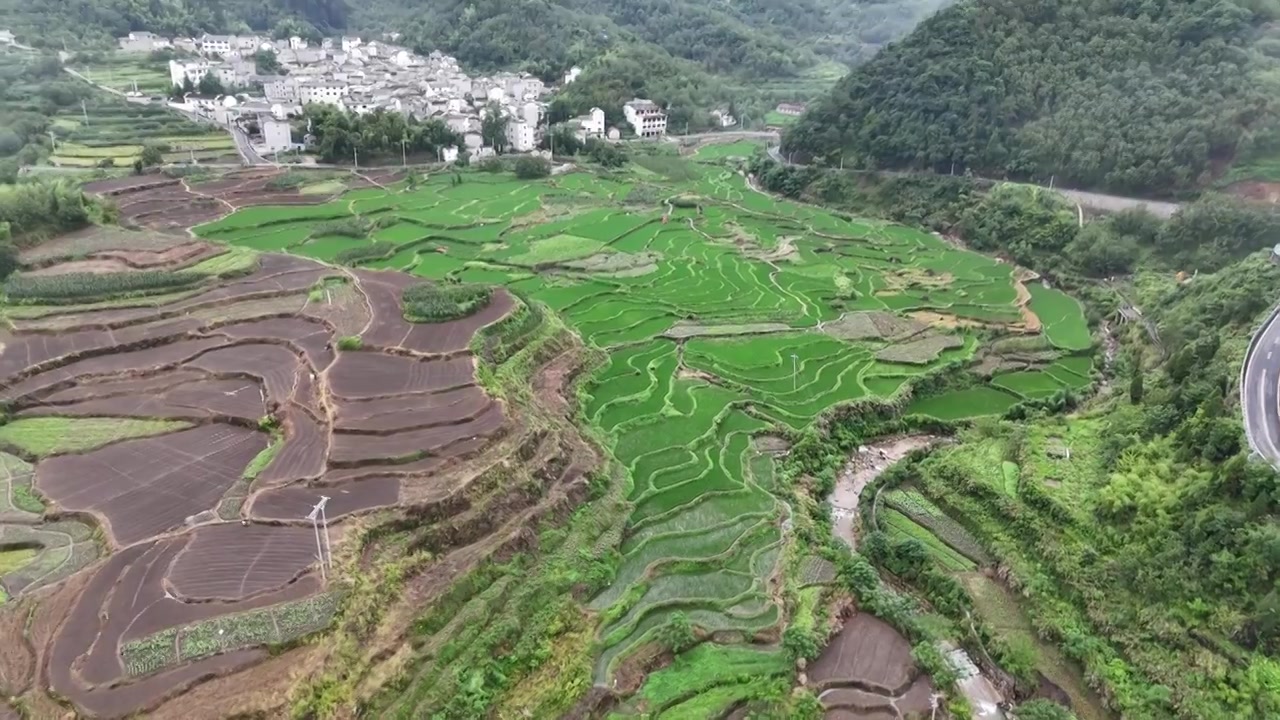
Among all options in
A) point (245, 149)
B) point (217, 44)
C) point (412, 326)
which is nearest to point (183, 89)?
point (245, 149)

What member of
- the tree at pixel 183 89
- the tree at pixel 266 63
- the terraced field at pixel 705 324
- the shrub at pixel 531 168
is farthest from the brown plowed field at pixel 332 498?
the tree at pixel 266 63

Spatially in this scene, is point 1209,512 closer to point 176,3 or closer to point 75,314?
point 75,314

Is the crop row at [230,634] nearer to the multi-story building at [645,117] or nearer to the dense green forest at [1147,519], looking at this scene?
the dense green forest at [1147,519]

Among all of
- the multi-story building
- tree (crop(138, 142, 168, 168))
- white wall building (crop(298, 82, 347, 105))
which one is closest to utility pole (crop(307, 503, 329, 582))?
tree (crop(138, 142, 168, 168))

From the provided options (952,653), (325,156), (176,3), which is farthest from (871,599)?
(176,3)

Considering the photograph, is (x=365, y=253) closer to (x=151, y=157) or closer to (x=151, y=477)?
(x=151, y=477)
